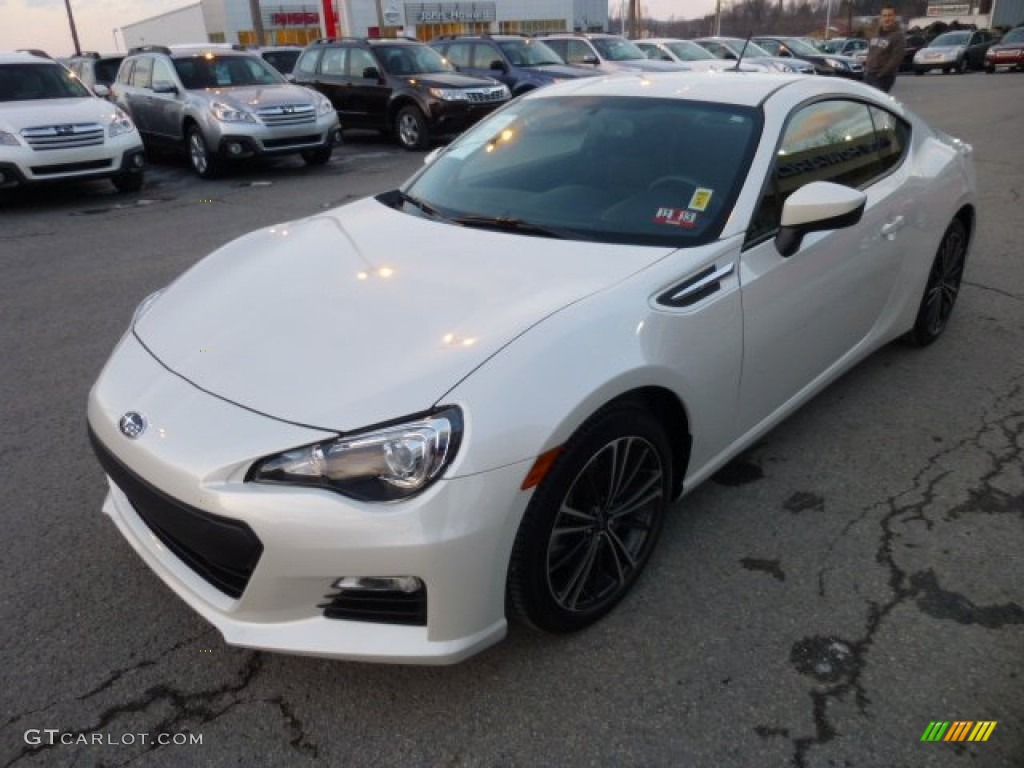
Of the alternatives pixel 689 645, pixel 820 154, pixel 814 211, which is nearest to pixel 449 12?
pixel 820 154

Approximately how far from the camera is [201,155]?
36.4 ft

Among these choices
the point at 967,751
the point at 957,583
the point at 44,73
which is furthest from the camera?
the point at 44,73

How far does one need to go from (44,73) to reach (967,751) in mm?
Result: 11317

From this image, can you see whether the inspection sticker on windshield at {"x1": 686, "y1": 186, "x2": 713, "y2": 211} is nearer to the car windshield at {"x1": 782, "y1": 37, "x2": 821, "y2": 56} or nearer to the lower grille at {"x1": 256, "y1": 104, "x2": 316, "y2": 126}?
the lower grille at {"x1": 256, "y1": 104, "x2": 316, "y2": 126}

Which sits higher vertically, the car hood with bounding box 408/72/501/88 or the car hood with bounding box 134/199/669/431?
the car hood with bounding box 134/199/669/431

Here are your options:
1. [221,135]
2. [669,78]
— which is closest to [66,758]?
[669,78]

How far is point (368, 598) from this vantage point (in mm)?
2045

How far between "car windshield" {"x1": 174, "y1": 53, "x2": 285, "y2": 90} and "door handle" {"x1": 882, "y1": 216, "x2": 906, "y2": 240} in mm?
10038

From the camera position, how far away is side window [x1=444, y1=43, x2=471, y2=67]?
15.6 metres

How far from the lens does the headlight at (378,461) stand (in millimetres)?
1964

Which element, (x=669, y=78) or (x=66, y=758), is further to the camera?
(x=669, y=78)

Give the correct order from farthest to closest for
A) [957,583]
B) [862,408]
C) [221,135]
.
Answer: [221,135]
[862,408]
[957,583]

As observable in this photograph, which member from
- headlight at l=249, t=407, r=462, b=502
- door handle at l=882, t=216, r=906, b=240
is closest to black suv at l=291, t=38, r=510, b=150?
door handle at l=882, t=216, r=906, b=240

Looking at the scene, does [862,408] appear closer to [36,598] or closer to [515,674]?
[515,674]
